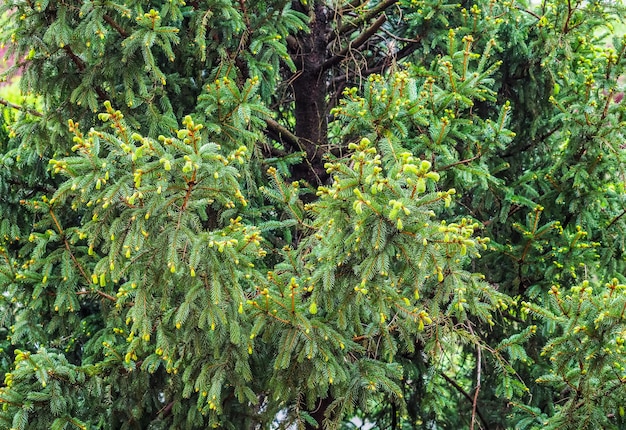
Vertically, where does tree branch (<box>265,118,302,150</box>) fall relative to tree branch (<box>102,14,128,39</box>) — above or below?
below

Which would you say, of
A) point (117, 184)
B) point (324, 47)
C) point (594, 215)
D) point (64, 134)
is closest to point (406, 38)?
point (324, 47)

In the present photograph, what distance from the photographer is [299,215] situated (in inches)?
169

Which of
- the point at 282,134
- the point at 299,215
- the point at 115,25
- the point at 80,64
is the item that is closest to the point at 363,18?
the point at 282,134

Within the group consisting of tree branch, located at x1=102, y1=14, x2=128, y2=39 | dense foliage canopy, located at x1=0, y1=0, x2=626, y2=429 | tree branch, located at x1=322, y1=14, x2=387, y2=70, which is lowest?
dense foliage canopy, located at x1=0, y1=0, x2=626, y2=429

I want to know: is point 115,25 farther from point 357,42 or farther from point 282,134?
point 357,42

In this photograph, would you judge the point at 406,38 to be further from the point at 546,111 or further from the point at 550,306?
the point at 550,306

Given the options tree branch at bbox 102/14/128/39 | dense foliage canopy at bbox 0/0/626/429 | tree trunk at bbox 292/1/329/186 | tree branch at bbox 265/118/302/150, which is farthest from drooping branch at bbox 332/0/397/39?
tree branch at bbox 102/14/128/39

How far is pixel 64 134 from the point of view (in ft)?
14.4

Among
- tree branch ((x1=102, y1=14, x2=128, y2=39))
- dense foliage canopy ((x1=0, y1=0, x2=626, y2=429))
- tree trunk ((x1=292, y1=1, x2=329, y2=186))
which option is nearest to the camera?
dense foliage canopy ((x1=0, y1=0, x2=626, y2=429))

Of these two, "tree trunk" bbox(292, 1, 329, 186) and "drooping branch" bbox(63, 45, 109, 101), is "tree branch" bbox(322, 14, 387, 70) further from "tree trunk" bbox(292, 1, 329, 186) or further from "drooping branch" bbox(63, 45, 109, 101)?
"drooping branch" bbox(63, 45, 109, 101)

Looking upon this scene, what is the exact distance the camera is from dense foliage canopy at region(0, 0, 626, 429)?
3.31 m

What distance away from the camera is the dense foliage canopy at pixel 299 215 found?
331 centimetres

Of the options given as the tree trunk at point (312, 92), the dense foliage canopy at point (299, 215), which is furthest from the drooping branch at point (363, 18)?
the tree trunk at point (312, 92)

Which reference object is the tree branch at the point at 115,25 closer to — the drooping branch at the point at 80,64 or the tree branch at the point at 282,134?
the drooping branch at the point at 80,64
